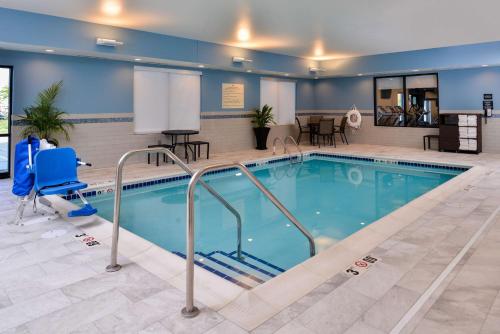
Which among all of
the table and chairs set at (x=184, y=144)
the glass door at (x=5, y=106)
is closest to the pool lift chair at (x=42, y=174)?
the glass door at (x=5, y=106)

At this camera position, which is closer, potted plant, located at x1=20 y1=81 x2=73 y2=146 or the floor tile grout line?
the floor tile grout line

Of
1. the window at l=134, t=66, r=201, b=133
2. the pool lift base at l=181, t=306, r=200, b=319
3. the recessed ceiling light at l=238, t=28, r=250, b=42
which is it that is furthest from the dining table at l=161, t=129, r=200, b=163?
the pool lift base at l=181, t=306, r=200, b=319

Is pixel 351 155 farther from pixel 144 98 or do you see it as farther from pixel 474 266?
pixel 474 266

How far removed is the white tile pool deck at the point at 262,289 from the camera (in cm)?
202

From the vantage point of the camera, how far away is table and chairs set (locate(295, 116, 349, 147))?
11.0 meters

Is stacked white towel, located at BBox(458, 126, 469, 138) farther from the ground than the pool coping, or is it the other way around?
stacked white towel, located at BBox(458, 126, 469, 138)

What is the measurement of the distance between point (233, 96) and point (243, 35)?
268cm

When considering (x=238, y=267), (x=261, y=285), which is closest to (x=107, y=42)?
(x=238, y=267)

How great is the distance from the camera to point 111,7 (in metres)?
5.41

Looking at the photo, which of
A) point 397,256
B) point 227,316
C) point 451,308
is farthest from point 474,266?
point 227,316

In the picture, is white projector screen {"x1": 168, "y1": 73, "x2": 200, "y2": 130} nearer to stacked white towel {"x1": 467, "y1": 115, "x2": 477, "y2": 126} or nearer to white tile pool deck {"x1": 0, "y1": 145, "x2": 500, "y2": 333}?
white tile pool deck {"x1": 0, "y1": 145, "x2": 500, "y2": 333}

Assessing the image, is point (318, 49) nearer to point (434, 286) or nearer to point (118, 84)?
point (118, 84)

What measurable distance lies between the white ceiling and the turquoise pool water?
276cm

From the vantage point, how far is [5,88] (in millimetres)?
6250
